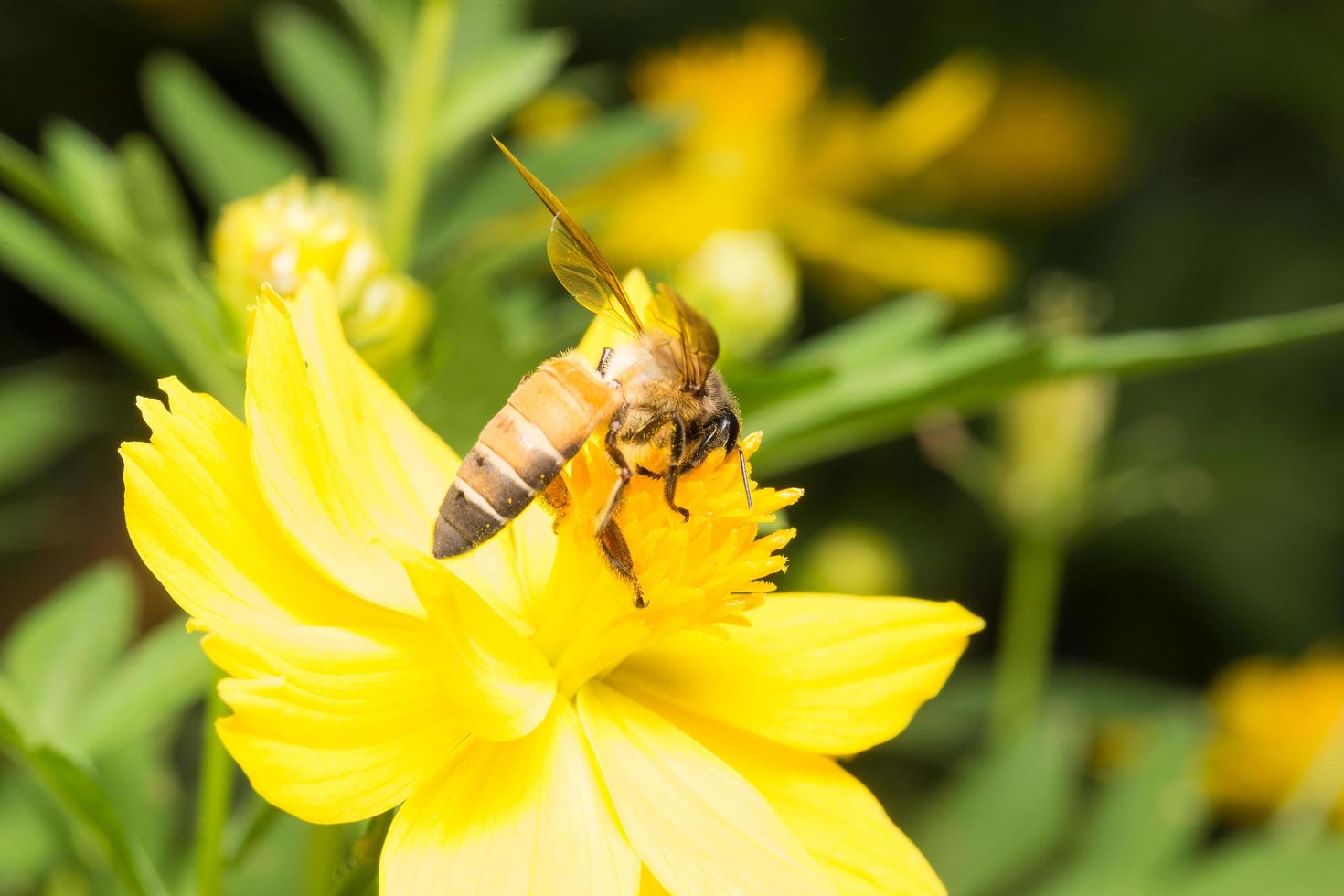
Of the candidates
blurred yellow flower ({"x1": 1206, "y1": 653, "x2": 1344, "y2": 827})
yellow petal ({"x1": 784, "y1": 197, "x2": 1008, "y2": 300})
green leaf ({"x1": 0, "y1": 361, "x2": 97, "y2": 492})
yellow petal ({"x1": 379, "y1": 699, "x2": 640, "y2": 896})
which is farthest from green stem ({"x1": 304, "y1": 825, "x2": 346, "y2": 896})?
yellow petal ({"x1": 784, "y1": 197, "x2": 1008, "y2": 300})

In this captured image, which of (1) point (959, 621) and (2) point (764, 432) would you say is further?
(2) point (764, 432)

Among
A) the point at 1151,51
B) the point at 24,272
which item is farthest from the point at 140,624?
the point at 1151,51

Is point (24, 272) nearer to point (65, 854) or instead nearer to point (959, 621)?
point (65, 854)

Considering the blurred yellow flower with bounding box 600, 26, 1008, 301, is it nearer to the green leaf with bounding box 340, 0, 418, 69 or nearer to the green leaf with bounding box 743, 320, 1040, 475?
the green leaf with bounding box 340, 0, 418, 69

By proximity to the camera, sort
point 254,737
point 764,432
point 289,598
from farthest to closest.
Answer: point 764,432, point 289,598, point 254,737

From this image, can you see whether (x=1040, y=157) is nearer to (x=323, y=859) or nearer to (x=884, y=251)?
(x=884, y=251)

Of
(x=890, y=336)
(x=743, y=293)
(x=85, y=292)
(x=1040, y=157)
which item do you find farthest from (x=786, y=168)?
(x=85, y=292)

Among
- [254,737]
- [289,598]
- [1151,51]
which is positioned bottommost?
[254,737]
